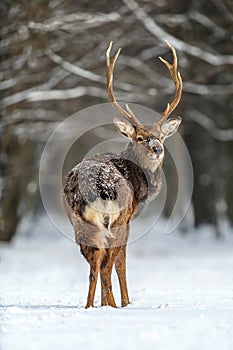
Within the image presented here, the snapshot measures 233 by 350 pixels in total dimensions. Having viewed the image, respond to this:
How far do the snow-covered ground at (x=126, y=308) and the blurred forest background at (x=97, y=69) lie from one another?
3.89m

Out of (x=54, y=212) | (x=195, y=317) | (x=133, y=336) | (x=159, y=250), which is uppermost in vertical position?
(x=133, y=336)

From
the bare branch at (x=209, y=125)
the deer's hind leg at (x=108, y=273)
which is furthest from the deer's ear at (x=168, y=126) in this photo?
the bare branch at (x=209, y=125)

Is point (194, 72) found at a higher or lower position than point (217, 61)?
lower

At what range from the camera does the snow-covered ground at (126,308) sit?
6965 millimetres

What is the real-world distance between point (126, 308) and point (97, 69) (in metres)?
14.7

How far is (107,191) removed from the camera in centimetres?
955

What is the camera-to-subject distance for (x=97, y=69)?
77.4 ft

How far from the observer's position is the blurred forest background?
20000 mm

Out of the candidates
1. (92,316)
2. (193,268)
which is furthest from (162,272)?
(92,316)

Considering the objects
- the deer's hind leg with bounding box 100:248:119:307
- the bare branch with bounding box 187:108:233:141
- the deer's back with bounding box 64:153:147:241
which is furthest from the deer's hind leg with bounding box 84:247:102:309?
the bare branch with bounding box 187:108:233:141

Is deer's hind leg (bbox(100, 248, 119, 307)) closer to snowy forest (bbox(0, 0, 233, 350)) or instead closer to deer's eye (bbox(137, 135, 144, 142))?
snowy forest (bbox(0, 0, 233, 350))

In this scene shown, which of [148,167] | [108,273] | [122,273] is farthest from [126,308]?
[148,167]

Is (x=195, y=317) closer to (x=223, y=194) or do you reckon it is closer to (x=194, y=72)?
(x=194, y=72)

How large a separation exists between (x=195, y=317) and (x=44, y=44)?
46.8 ft
